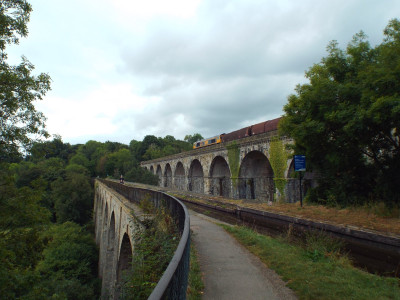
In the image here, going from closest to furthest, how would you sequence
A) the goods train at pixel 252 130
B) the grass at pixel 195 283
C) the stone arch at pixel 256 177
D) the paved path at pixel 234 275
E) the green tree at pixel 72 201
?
the grass at pixel 195 283
the paved path at pixel 234 275
the goods train at pixel 252 130
the stone arch at pixel 256 177
the green tree at pixel 72 201

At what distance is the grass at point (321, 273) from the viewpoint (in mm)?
3242

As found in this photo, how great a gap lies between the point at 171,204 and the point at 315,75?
23.7ft

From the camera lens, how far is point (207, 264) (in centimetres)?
431

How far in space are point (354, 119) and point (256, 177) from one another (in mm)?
11382

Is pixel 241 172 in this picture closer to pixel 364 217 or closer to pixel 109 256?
pixel 109 256

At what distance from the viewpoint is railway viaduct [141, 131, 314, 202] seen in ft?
45.8

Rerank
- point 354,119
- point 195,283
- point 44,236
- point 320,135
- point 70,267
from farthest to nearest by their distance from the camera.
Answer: point 44,236, point 70,267, point 320,135, point 354,119, point 195,283

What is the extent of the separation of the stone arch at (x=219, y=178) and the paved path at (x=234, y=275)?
1588cm

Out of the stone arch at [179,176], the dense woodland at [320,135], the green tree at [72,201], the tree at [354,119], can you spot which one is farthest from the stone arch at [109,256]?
the green tree at [72,201]

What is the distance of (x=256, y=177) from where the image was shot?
57.7 ft

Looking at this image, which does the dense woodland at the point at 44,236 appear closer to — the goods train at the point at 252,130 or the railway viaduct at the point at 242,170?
the railway viaduct at the point at 242,170

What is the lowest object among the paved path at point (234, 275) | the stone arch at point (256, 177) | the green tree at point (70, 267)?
the green tree at point (70, 267)

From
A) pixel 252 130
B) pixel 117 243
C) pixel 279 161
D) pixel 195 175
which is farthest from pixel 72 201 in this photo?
pixel 279 161

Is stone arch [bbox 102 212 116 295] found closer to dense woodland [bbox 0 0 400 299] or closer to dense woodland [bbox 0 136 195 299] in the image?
dense woodland [bbox 0 136 195 299]
